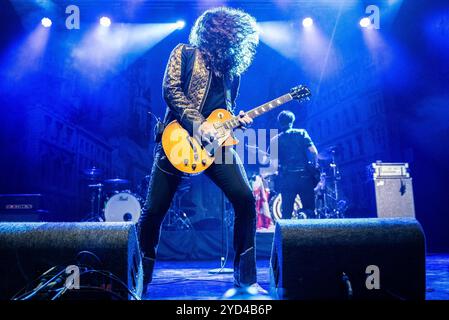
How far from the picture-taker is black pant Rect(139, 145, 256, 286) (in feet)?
9.80

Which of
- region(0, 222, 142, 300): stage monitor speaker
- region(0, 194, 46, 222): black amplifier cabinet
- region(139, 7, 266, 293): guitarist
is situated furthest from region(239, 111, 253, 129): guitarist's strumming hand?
region(0, 194, 46, 222): black amplifier cabinet

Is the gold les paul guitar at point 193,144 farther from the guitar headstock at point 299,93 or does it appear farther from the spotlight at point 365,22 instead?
the spotlight at point 365,22

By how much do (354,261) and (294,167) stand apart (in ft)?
13.3

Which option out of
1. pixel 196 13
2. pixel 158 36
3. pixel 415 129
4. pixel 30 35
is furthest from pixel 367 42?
pixel 30 35

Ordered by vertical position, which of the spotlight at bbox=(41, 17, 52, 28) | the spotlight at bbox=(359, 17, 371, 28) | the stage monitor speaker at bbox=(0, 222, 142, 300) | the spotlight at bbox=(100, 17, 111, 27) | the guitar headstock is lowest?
the stage monitor speaker at bbox=(0, 222, 142, 300)

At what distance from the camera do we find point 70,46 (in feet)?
32.8

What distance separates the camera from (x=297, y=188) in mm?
6285

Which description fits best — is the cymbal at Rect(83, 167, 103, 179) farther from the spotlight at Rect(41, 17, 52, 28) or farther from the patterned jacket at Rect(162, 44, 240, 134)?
the patterned jacket at Rect(162, 44, 240, 134)

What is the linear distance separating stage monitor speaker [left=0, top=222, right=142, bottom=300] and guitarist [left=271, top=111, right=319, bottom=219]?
4277 mm

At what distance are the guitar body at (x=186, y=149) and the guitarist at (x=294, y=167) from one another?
10.6 feet

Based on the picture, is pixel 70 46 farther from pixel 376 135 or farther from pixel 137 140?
pixel 376 135

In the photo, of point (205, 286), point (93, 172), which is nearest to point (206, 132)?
point (205, 286)

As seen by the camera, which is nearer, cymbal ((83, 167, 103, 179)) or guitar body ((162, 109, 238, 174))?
guitar body ((162, 109, 238, 174))
